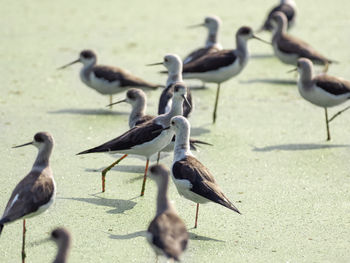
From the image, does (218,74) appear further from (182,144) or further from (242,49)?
(182,144)

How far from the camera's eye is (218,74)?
7.96m

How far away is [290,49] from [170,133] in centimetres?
412

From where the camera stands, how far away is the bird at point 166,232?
3928mm

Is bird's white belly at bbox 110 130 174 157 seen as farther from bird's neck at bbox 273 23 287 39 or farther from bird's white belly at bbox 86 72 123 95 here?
bird's neck at bbox 273 23 287 39

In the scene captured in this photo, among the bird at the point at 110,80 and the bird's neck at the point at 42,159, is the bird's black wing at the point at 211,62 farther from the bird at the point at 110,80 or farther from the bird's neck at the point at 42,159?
the bird's neck at the point at 42,159

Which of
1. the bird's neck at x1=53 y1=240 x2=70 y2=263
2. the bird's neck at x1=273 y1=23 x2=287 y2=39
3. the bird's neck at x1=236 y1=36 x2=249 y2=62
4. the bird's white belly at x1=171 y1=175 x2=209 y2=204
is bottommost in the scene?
the bird's neck at x1=273 y1=23 x2=287 y2=39

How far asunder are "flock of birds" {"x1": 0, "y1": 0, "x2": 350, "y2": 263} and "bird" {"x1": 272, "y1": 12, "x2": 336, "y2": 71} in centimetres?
1

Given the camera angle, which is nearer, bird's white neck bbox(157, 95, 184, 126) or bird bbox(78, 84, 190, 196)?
bird bbox(78, 84, 190, 196)

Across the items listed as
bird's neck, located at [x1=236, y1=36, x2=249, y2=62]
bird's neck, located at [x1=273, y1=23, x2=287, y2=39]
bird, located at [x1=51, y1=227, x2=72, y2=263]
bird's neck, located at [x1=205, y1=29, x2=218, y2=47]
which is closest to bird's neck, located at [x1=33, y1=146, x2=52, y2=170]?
bird, located at [x1=51, y1=227, x2=72, y2=263]

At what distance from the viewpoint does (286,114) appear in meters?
8.16

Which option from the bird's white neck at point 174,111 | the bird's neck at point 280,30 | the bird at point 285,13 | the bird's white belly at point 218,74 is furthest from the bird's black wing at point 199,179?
the bird at point 285,13

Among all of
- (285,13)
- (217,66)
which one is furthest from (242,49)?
(285,13)

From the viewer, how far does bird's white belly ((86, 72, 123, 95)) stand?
8.00 m

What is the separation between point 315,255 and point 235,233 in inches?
23.9
